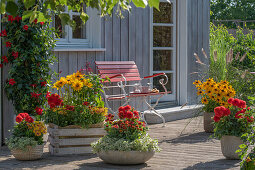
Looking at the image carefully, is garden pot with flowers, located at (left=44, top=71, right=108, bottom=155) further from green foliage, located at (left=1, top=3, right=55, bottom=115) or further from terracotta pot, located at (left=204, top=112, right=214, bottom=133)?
terracotta pot, located at (left=204, top=112, right=214, bottom=133)

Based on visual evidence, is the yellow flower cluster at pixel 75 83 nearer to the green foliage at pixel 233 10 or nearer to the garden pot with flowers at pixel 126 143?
the garden pot with flowers at pixel 126 143

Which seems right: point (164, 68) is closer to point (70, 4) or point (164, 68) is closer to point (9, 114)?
point (9, 114)

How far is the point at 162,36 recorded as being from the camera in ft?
31.4

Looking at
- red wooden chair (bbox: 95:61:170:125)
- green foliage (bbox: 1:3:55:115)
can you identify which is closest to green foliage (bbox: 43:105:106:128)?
green foliage (bbox: 1:3:55:115)

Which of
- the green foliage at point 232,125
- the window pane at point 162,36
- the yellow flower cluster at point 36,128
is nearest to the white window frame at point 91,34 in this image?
the window pane at point 162,36

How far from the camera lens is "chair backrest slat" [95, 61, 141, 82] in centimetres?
787

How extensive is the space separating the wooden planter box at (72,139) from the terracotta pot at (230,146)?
1433mm

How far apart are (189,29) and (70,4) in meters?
6.76

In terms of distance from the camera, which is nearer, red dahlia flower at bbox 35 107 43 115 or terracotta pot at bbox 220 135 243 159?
terracotta pot at bbox 220 135 243 159

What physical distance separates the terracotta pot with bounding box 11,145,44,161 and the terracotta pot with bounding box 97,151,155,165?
730 millimetres

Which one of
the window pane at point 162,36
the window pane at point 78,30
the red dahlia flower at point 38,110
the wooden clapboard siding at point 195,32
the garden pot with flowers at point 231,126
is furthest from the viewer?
the wooden clapboard siding at point 195,32

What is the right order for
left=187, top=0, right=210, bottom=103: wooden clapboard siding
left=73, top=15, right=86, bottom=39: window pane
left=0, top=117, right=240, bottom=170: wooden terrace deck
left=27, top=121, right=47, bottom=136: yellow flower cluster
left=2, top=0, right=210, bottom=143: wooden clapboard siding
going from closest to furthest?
1. left=0, top=117, right=240, bottom=170: wooden terrace deck
2. left=27, top=121, right=47, bottom=136: yellow flower cluster
3. left=2, top=0, right=210, bottom=143: wooden clapboard siding
4. left=73, top=15, right=86, bottom=39: window pane
5. left=187, top=0, right=210, bottom=103: wooden clapboard siding

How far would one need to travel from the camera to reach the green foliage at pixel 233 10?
32.0 meters

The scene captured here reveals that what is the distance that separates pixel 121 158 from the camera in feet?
17.1
